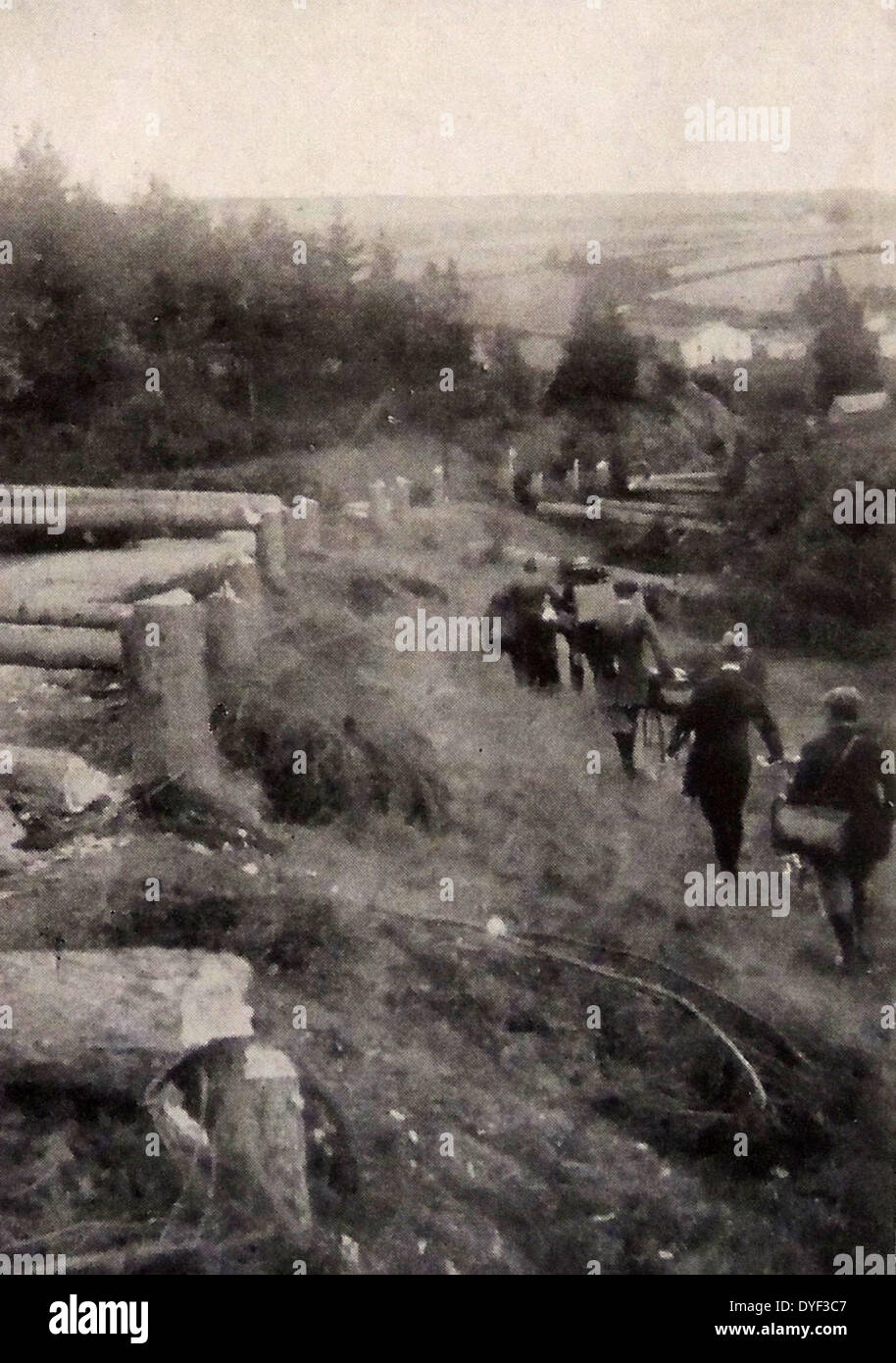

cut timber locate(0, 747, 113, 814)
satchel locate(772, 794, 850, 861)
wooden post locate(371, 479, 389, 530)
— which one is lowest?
satchel locate(772, 794, 850, 861)

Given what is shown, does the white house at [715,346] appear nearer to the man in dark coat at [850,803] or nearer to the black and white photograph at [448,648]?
the black and white photograph at [448,648]

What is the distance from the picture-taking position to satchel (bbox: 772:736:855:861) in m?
5.15

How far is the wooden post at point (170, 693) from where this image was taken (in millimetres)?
5305

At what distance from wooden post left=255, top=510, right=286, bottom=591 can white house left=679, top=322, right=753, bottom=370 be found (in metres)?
1.77

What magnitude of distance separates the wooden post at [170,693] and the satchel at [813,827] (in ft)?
7.53

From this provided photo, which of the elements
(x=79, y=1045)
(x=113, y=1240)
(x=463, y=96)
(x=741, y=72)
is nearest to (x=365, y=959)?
(x=79, y=1045)

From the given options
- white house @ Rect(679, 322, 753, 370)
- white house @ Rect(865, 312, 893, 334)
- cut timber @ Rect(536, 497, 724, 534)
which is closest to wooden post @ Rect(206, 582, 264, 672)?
cut timber @ Rect(536, 497, 724, 534)

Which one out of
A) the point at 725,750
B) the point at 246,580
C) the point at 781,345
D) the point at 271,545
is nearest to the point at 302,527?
the point at 271,545

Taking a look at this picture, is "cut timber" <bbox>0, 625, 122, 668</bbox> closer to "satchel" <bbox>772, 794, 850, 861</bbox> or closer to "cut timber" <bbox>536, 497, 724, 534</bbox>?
"cut timber" <bbox>536, 497, 724, 534</bbox>

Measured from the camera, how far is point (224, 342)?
17.4 ft

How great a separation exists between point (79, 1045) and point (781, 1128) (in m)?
2.82

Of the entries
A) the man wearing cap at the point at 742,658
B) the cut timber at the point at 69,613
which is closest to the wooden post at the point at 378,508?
the cut timber at the point at 69,613
